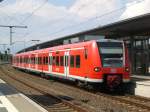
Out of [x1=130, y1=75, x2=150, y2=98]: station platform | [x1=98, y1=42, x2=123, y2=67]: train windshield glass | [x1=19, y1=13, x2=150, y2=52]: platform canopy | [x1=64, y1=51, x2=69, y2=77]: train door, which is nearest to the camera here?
[x1=130, y1=75, x2=150, y2=98]: station platform

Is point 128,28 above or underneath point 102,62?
above

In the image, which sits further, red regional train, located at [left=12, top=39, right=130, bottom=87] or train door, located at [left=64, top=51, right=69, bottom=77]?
train door, located at [left=64, top=51, right=69, bottom=77]

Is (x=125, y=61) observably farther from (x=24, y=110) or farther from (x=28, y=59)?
(x=28, y=59)

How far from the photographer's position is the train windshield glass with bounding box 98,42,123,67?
20.8 m

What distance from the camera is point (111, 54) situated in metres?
20.9

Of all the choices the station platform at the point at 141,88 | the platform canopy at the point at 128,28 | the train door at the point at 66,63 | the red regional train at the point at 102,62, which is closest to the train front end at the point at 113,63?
the red regional train at the point at 102,62

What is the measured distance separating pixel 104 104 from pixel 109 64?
4401 mm

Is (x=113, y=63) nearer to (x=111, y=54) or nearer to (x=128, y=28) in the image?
(x=111, y=54)

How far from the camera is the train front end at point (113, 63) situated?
20609 millimetres

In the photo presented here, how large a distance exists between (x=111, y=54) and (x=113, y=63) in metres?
0.46

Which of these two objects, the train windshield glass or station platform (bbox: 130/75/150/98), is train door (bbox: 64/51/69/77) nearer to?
the train windshield glass

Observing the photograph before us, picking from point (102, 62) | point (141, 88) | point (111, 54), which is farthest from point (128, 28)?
point (141, 88)

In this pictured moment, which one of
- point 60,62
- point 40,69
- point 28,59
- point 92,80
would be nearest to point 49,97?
point 92,80

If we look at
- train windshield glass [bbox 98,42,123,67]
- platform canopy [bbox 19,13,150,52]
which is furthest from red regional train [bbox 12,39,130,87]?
platform canopy [bbox 19,13,150,52]
